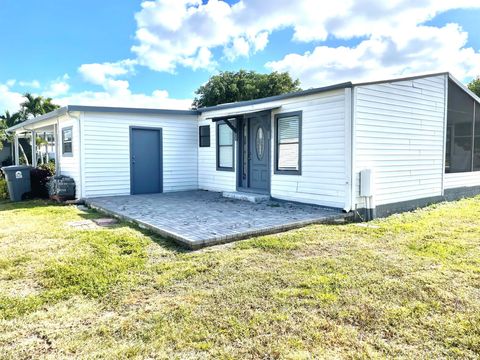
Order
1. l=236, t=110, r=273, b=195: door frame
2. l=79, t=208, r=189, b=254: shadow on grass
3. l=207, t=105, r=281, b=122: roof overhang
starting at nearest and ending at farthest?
1. l=79, t=208, r=189, b=254: shadow on grass
2. l=207, t=105, r=281, b=122: roof overhang
3. l=236, t=110, r=273, b=195: door frame

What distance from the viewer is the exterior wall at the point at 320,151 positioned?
7.11 meters

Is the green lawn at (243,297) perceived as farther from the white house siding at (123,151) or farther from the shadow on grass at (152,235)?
the white house siding at (123,151)

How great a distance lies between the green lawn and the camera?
2.51 meters

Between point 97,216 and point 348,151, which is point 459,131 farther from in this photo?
point 97,216

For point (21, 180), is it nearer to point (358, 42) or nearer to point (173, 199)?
point (173, 199)

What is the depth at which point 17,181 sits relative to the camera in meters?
10.7

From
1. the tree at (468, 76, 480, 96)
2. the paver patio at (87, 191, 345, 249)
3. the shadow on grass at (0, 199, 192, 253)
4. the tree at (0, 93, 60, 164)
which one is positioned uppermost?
the tree at (468, 76, 480, 96)

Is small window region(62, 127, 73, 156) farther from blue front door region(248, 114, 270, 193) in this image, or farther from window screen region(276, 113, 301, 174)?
window screen region(276, 113, 301, 174)

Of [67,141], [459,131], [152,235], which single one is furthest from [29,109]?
[459,131]

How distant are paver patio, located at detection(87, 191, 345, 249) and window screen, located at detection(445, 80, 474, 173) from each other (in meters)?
4.54

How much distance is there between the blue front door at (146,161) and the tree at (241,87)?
1765cm

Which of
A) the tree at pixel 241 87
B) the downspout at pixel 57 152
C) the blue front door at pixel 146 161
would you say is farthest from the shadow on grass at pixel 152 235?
the tree at pixel 241 87

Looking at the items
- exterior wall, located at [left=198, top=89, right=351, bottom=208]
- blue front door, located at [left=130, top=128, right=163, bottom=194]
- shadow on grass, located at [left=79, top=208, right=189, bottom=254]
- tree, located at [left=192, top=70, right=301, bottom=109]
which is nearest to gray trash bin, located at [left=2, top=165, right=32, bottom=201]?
blue front door, located at [left=130, top=128, right=163, bottom=194]

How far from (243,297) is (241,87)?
1054 inches
